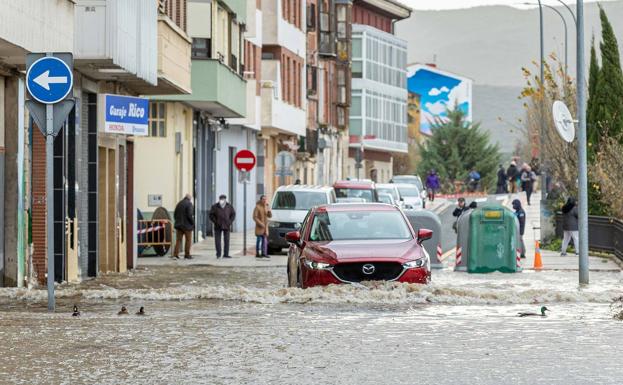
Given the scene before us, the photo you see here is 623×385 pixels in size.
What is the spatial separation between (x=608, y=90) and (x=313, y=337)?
30.7m

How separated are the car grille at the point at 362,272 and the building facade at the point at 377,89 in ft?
229

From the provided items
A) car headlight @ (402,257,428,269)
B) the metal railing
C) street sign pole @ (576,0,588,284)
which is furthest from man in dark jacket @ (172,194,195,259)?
car headlight @ (402,257,428,269)

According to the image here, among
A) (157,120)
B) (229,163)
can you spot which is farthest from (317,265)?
(229,163)

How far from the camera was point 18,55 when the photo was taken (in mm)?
23594

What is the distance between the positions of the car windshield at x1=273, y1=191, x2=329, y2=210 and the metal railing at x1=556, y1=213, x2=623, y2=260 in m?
7.05

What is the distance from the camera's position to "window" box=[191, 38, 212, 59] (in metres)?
45.2

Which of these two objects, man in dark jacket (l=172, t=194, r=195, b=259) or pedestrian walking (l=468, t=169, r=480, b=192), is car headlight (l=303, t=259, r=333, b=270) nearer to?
man in dark jacket (l=172, t=194, r=195, b=259)

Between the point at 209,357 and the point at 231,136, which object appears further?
the point at 231,136

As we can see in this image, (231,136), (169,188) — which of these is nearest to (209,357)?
(169,188)

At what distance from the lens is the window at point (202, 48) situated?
45159 mm

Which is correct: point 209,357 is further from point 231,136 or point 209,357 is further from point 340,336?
point 231,136

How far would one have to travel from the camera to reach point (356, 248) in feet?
74.7

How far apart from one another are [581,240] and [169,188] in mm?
18886

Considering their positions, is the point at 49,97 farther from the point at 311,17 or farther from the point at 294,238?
the point at 311,17
